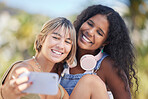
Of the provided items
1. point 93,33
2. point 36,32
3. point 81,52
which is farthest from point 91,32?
point 36,32

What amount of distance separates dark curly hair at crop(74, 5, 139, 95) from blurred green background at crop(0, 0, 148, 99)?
6.87 metres

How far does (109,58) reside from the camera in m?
3.63

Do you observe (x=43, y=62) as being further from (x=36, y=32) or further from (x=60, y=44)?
(x=36, y=32)

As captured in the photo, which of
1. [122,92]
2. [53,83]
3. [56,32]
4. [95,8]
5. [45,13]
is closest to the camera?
[53,83]

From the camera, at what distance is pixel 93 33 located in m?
3.46

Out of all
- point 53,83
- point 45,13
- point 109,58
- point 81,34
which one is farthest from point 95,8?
point 45,13

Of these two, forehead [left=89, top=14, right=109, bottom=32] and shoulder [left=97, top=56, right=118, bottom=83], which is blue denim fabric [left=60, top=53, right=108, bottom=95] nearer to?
shoulder [left=97, top=56, right=118, bottom=83]

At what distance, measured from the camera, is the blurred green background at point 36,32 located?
12.2m

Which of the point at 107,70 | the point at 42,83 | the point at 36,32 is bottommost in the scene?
the point at 36,32

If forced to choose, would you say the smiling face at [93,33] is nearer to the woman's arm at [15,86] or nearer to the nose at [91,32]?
the nose at [91,32]

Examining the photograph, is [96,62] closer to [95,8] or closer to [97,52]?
[97,52]

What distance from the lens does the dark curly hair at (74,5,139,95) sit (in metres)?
3.55

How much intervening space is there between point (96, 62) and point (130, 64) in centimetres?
53

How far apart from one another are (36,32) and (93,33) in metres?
11.7
